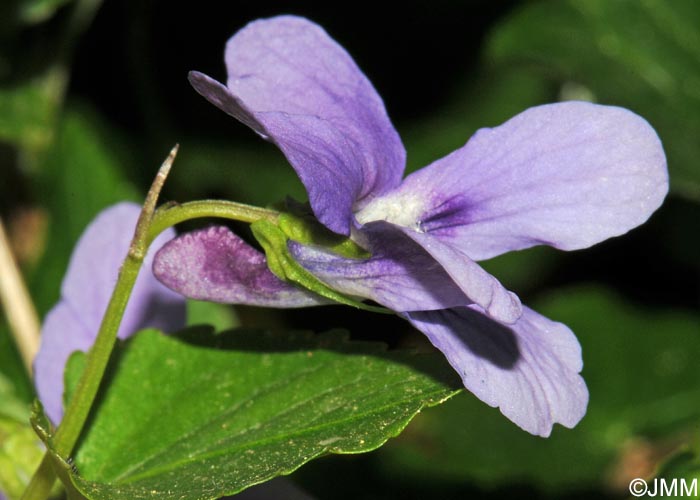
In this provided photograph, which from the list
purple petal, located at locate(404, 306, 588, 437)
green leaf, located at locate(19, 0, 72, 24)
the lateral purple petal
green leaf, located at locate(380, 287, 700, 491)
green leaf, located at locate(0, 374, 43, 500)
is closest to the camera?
the lateral purple petal

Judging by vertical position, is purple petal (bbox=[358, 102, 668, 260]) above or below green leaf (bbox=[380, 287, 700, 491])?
above

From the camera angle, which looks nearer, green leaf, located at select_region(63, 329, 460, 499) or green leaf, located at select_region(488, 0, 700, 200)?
green leaf, located at select_region(63, 329, 460, 499)

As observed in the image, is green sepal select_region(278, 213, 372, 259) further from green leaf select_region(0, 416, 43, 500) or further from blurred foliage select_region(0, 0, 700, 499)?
blurred foliage select_region(0, 0, 700, 499)

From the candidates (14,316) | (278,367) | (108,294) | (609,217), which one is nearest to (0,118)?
(14,316)

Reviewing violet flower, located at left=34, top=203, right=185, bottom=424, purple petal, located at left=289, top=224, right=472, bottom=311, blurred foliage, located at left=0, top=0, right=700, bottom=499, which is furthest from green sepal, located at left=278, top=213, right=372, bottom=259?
blurred foliage, located at left=0, top=0, right=700, bottom=499

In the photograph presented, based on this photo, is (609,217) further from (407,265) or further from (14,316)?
(14,316)

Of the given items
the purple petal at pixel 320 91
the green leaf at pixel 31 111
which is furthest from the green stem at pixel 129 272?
the green leaf at pixel 31 111

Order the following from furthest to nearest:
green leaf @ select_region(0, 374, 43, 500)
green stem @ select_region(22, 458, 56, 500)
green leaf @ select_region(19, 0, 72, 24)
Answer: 1. green leaf @ select_region(19, 0, 72, 24)
2. green leaf @ select_region(0, 374, 43, 500)
3. green stem @ select_region(22, 458, 56, 500)

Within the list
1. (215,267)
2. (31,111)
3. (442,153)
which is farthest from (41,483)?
(442,153)

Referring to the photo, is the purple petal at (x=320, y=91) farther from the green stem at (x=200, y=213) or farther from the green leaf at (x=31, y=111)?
the green leaf at (x=31, y=111)
